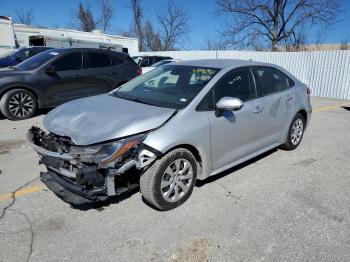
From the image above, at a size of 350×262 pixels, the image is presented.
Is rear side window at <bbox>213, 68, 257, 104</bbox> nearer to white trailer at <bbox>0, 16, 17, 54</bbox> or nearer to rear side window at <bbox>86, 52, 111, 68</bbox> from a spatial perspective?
rear side window at <bbox>86, 52, 111, 68</bbox>

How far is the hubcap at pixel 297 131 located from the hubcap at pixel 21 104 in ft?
19.8

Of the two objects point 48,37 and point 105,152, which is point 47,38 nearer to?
point 48,37

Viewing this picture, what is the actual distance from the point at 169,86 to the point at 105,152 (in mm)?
1543

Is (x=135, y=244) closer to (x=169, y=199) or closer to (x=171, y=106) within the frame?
(x=169, y=199)

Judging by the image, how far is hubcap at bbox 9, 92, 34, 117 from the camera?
7375 millimetres

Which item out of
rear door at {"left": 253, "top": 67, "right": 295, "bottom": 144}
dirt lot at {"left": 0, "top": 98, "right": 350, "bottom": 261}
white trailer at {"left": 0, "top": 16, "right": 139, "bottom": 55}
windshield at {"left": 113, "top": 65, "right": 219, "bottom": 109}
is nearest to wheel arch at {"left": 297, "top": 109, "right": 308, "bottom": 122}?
rear door at {"left": 253, "top": 67, "right": 295, "bottom": 144}

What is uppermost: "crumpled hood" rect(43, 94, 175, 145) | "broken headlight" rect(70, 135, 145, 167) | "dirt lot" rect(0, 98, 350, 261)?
"crumpled hood" rect(43, 94, 175, 145)

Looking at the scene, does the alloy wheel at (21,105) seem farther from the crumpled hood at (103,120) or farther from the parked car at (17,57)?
the parked car at (17,57)

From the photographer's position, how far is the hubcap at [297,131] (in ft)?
17.5

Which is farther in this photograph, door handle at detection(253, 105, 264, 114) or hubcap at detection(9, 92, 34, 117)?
hubcap at detection(9, 92, 34, 117)

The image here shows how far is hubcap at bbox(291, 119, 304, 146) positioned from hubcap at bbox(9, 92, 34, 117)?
602 cm

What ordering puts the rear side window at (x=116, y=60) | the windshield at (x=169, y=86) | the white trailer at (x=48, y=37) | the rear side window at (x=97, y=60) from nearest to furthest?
the windshield at (x=169, y=86), the rear side window at (x=97, y=60), the rear side window at (x=116, y=60), the white trailer at (x=48, y=37)

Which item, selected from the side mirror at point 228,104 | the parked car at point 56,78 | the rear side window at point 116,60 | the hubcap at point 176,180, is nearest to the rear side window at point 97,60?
the parked car at point 56,78

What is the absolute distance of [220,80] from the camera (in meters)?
3.89
